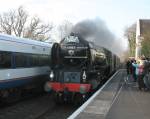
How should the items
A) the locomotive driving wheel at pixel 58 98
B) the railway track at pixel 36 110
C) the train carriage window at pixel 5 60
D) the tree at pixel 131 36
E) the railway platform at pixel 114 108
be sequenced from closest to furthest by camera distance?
the railway platform at pixel 114 108 < the railway track at pixel 36 110 < the train carriage window at pixel 5 60 < the locomotive driving wheel at pixel 58 98 < the tree at pixel 131 36

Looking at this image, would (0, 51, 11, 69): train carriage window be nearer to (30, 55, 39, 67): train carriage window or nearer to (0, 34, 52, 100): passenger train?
(0, 34, 52, 100): passenger train

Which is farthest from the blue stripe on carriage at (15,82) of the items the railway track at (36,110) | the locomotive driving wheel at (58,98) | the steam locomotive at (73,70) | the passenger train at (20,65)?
the locomotive driving wheel at (58,98)

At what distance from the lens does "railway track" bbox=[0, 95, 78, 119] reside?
1483cm

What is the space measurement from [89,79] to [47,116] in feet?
9.97

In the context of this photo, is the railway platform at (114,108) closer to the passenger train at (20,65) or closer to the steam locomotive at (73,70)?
Answer: the steam locomotive at (73,70)

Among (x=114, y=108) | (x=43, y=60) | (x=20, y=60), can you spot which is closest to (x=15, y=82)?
(x=20, y=60)

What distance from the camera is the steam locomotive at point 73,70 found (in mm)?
16875

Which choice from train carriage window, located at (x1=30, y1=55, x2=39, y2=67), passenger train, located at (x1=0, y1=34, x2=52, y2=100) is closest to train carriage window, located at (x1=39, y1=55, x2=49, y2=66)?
passenger train, located at (x1=0, y1=34, x2=52, y2=100)

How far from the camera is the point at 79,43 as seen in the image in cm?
1781

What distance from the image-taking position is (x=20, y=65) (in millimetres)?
17344

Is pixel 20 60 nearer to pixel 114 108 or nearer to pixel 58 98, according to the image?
pixel 58 98

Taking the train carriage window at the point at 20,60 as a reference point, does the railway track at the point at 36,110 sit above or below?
below

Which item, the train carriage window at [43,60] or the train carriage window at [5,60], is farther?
the train carriage window at [43,60]

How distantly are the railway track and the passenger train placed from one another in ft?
2.34
